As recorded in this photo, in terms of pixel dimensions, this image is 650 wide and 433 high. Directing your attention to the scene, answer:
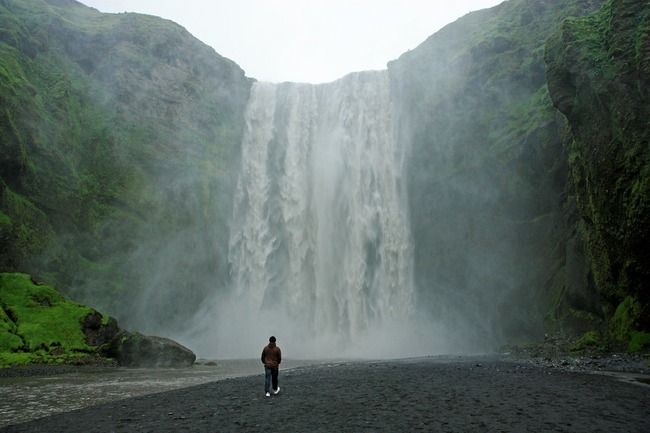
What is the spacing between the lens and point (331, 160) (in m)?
44.6

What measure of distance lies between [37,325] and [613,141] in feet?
93.7

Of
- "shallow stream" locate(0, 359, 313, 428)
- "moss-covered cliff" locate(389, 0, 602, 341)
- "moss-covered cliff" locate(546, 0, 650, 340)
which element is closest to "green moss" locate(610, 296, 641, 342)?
"moss-covered cliff" locate(546, 0, 650, 340)

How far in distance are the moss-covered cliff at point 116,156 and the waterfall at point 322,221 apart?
2569 millimetres

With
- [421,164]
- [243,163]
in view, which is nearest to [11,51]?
[243,163]

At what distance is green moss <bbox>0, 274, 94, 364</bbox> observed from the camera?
846 inches

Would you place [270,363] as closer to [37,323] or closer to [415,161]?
[37,323]

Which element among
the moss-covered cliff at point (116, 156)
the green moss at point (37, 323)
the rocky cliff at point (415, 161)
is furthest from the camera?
the moss-covered cliff at point (116, 156)

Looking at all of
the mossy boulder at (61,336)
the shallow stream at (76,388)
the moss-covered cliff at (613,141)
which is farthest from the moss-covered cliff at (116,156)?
the moss-covered cliff at (613,141)

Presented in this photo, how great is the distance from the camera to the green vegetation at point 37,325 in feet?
69.9

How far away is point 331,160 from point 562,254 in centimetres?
2246

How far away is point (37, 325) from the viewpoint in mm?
23125

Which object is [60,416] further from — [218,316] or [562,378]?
[218,316]

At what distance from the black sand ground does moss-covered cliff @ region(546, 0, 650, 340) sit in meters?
7.55

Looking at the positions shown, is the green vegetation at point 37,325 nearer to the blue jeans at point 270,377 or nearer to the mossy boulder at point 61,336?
the mossy boulder at point 61,336
